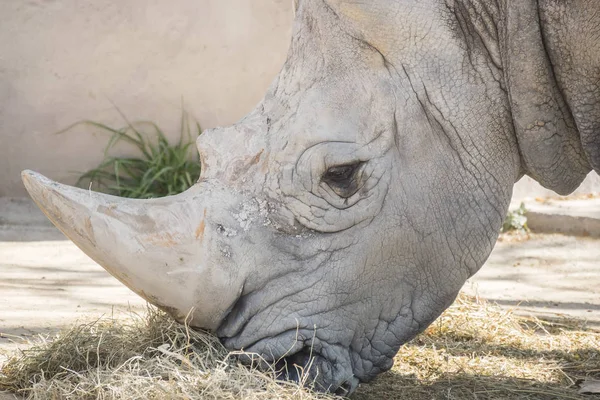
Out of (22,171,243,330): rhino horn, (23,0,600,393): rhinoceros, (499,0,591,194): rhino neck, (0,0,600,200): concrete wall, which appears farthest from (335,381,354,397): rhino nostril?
(0,0,600,200): concrete wall

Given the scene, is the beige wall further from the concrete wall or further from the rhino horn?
the rhino horn

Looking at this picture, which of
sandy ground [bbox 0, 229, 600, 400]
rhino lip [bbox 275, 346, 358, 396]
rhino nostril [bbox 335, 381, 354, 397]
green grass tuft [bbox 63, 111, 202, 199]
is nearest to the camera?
rhino lip [bbox 275, 346, 358, 396]

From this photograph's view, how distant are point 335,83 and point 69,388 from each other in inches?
48.5

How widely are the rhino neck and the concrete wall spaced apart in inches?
200

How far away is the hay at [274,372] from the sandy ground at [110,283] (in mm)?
374

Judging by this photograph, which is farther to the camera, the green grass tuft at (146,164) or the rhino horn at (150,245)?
the green grass tuft at (146,164)

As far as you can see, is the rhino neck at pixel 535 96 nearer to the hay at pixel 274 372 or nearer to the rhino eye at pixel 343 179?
the rhino eye at pixel 343 179

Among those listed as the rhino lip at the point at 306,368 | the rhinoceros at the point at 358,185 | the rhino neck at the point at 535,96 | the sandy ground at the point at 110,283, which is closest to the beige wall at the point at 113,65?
the sandy ground at the point at 110,283

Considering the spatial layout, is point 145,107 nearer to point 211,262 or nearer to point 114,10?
point 114,10

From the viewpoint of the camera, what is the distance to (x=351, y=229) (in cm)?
315

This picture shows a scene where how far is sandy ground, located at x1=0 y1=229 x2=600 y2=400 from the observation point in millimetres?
4648

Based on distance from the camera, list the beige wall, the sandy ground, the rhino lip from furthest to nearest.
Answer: the beige wall → the sandy ground → the rhino lip

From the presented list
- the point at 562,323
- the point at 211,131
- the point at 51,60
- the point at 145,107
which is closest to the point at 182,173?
the point at 145,107

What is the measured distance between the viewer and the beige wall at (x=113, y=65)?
314 inches
